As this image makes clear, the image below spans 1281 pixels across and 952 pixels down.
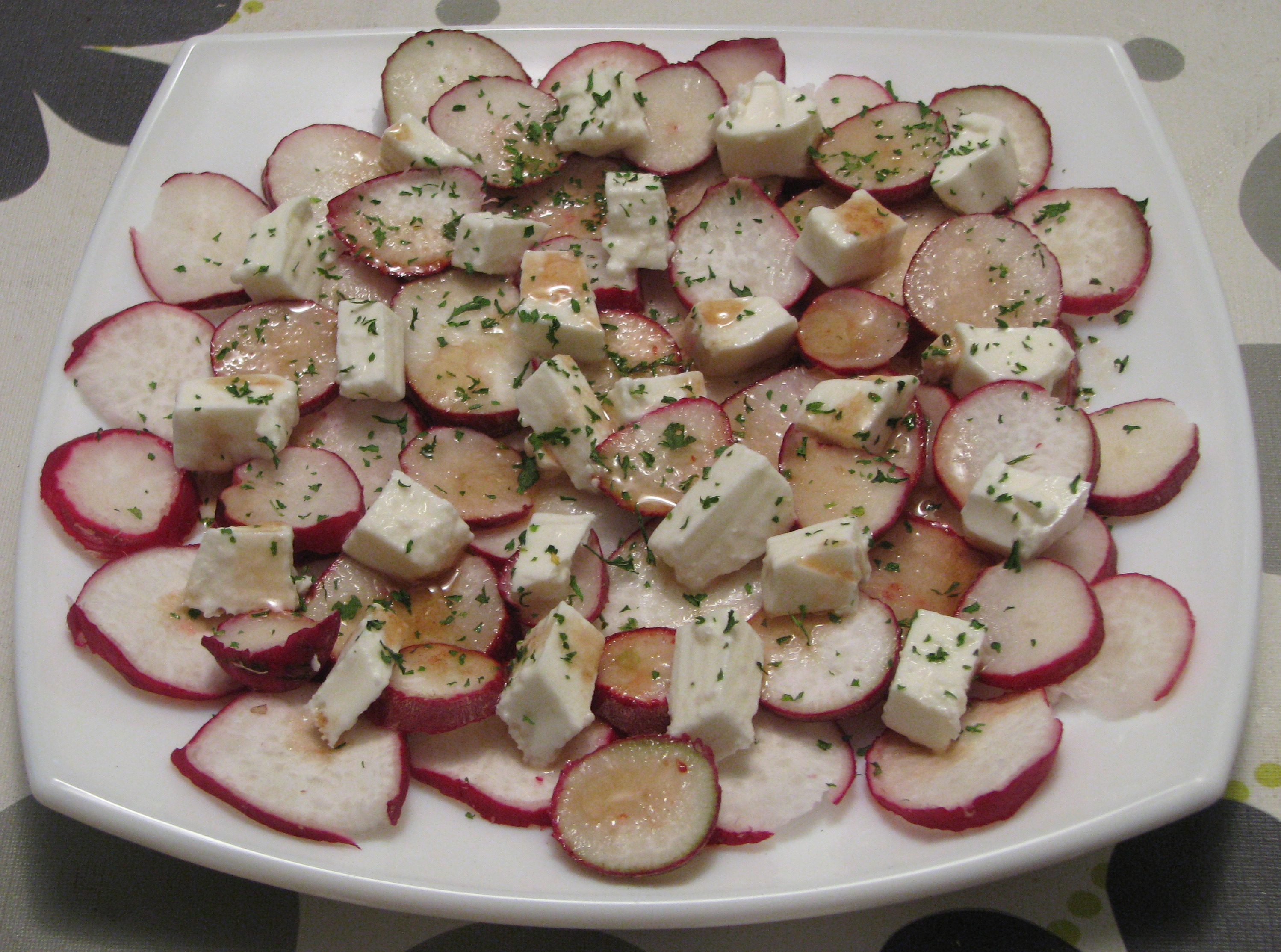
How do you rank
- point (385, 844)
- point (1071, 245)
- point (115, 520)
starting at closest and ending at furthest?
point (385, 844), point (115, 520), point (1071, 245)

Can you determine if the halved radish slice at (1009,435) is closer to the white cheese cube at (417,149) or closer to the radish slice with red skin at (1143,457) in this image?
the radish slice with red skin at (1143,457)

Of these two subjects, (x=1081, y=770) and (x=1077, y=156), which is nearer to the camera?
(x=1081, y=770)

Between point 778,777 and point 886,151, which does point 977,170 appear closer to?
point 886,151

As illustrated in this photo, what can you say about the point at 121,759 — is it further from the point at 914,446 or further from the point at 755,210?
the point at 755,210

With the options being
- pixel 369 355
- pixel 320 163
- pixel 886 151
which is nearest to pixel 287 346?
pixel 369 355

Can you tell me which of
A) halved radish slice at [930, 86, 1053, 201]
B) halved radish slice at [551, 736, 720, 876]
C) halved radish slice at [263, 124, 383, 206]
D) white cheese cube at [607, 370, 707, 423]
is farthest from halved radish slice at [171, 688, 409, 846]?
halved radish slice at [930, 86, 1053, 201]

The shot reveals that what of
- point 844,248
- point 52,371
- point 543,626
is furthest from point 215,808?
point 844,248

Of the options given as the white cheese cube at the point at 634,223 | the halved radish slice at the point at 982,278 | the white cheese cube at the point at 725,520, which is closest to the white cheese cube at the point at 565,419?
the white cheese cube at the point at 725,520
